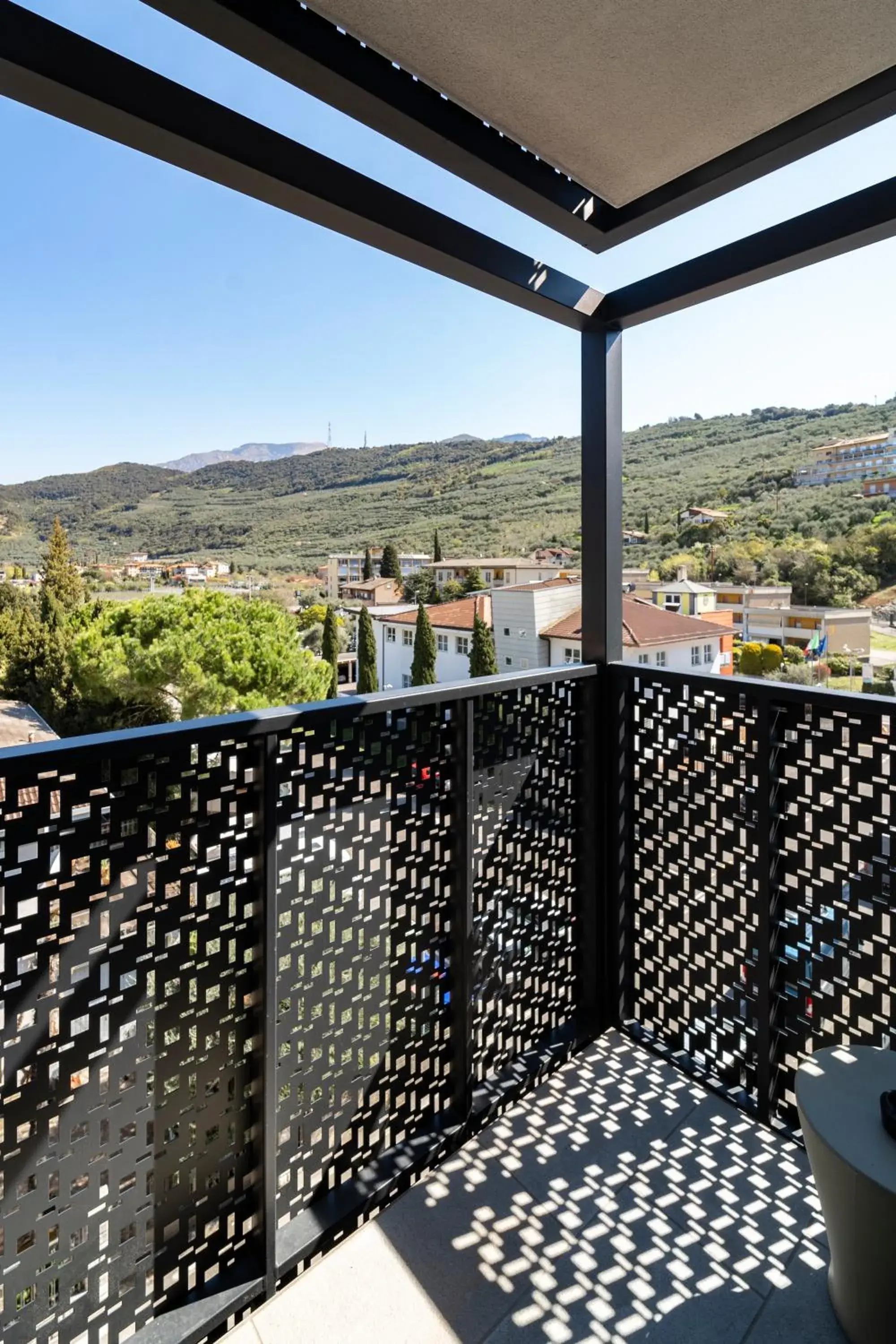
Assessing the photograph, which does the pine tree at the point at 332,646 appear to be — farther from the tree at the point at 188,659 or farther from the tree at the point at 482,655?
the tree at the point at 482,655

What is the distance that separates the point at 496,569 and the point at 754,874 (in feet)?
9.01

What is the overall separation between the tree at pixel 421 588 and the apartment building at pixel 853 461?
219 cm

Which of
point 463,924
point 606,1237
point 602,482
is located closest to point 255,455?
point 602,482

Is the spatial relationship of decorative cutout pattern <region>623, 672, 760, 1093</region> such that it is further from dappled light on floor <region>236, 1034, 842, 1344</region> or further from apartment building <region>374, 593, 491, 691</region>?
apartment building <region>374, 593, 491, 691</region>

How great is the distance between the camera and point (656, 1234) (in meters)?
1.56

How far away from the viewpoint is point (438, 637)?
3658 millimetres

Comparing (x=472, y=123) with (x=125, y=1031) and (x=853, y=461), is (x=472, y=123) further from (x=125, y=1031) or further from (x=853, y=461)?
(x=125, y=1031)

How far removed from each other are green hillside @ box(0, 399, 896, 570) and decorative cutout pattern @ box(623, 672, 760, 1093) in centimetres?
67

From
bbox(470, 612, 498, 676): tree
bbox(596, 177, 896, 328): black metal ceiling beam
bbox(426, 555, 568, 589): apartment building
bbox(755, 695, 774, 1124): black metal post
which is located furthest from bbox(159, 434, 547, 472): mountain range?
bbox(755, 695, 774, 1124): black metal post

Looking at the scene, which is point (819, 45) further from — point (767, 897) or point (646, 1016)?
point (646, 1016)

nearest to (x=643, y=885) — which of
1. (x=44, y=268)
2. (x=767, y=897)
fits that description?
(x=767, y=897)

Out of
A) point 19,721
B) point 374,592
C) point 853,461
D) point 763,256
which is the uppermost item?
point 763,256

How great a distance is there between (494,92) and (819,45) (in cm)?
65

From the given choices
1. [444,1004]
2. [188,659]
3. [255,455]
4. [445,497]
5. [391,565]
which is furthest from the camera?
[255,455]
